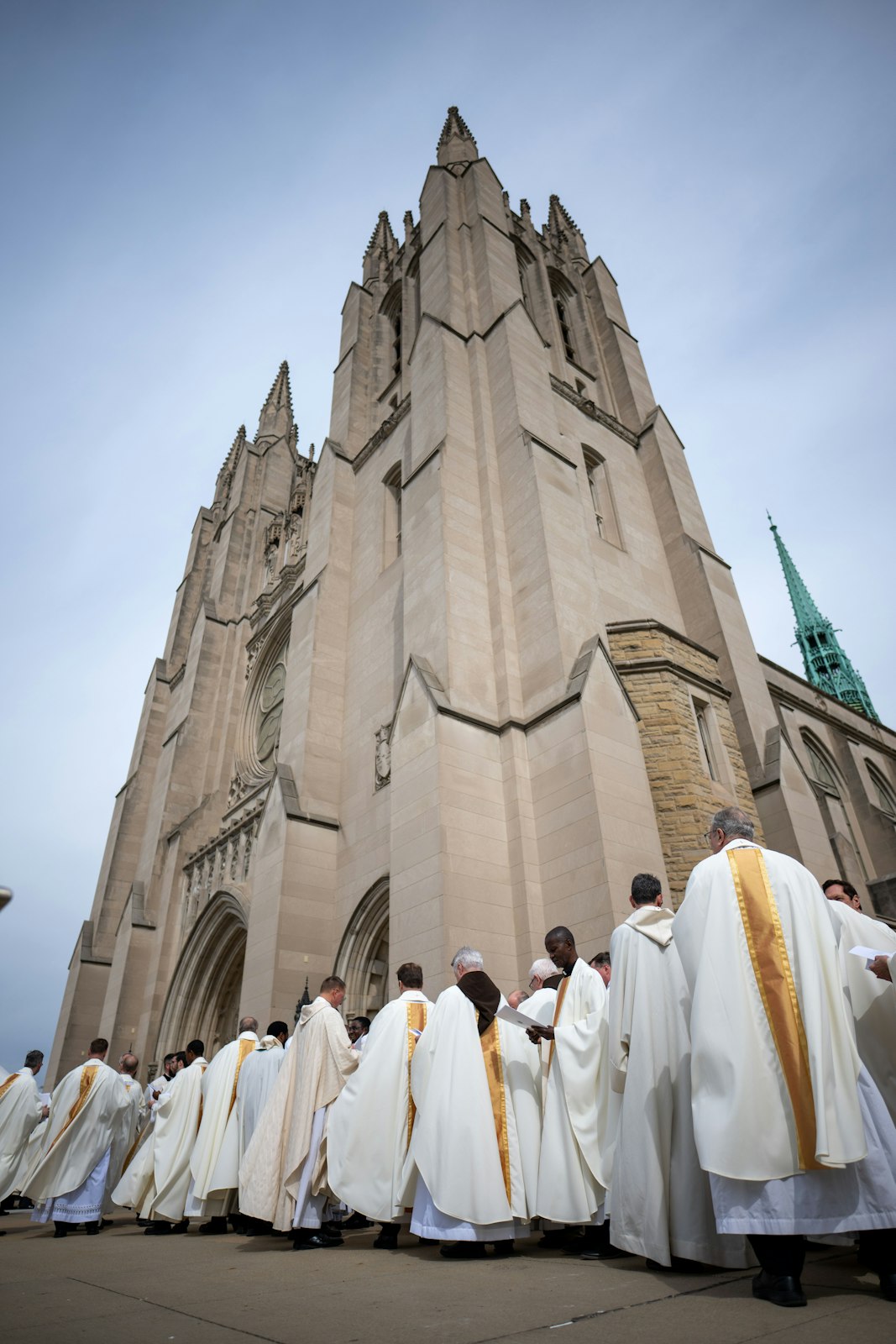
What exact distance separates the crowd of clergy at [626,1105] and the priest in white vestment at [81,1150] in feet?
0.23

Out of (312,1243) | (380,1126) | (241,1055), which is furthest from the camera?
(241,1055)

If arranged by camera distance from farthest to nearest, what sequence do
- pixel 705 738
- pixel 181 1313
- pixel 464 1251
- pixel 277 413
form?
1. pixel 277 413
2. pixel 705 738
3. pixel 464 1251
4. pixel 181 1313

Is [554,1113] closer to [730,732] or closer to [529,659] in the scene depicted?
[529,659]

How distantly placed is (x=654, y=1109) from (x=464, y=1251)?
1444mm

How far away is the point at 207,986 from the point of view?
15.6 metres

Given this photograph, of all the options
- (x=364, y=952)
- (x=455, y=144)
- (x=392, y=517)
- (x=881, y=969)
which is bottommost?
(x=881, y=969)

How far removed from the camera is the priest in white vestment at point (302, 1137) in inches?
188

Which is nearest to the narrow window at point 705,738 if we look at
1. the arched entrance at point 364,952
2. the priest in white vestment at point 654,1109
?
the arched entrance at point 364,952

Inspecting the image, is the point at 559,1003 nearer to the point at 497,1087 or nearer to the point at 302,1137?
the point at 497,1087

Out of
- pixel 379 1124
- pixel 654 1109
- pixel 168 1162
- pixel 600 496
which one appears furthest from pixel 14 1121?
pixel 600 496

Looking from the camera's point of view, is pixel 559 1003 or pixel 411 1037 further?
pixel 411 1037

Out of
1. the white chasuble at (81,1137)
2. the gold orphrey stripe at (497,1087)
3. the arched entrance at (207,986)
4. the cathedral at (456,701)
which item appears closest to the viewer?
the gold orphrey stripe at (497,1087)

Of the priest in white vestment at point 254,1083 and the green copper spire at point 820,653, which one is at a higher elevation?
the green copper spire at point 820,653

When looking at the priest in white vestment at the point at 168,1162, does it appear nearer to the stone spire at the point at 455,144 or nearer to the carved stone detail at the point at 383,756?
the carved stone detail at the point at 383,756
